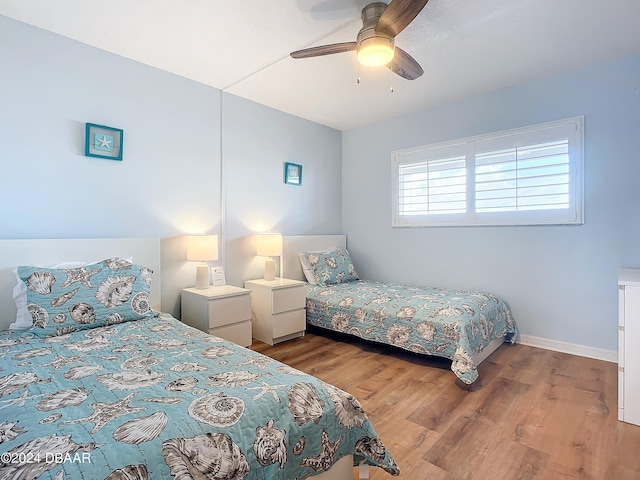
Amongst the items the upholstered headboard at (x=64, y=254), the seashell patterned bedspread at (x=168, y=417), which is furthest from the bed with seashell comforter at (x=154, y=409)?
the upholstered headboard at (x=64, y=254)

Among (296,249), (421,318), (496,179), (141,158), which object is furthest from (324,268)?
(141,158)

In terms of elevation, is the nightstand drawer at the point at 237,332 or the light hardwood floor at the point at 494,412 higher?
the nightstand drawer at the point at 237,332

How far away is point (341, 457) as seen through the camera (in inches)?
48.1

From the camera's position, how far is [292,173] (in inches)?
154

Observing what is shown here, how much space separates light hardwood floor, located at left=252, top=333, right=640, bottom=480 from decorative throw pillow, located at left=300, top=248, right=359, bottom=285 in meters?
0.91

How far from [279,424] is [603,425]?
1.89 m

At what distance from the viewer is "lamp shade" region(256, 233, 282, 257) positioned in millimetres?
3342

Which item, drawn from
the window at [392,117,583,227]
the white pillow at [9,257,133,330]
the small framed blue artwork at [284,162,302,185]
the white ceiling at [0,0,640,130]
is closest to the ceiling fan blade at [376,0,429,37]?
the white ceiling at [0,0,640,130]

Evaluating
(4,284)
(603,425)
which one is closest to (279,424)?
(603,425)

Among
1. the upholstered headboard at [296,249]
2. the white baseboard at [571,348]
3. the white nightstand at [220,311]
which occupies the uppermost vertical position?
the upholstered headboard at [296,249]

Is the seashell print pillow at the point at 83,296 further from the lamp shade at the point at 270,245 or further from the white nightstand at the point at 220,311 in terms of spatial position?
the lamp shade at the point at 270,245

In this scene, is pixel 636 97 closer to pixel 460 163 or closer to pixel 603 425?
pixel 460 163

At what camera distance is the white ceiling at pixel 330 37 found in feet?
6.79

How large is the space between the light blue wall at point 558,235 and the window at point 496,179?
0.09 metres
